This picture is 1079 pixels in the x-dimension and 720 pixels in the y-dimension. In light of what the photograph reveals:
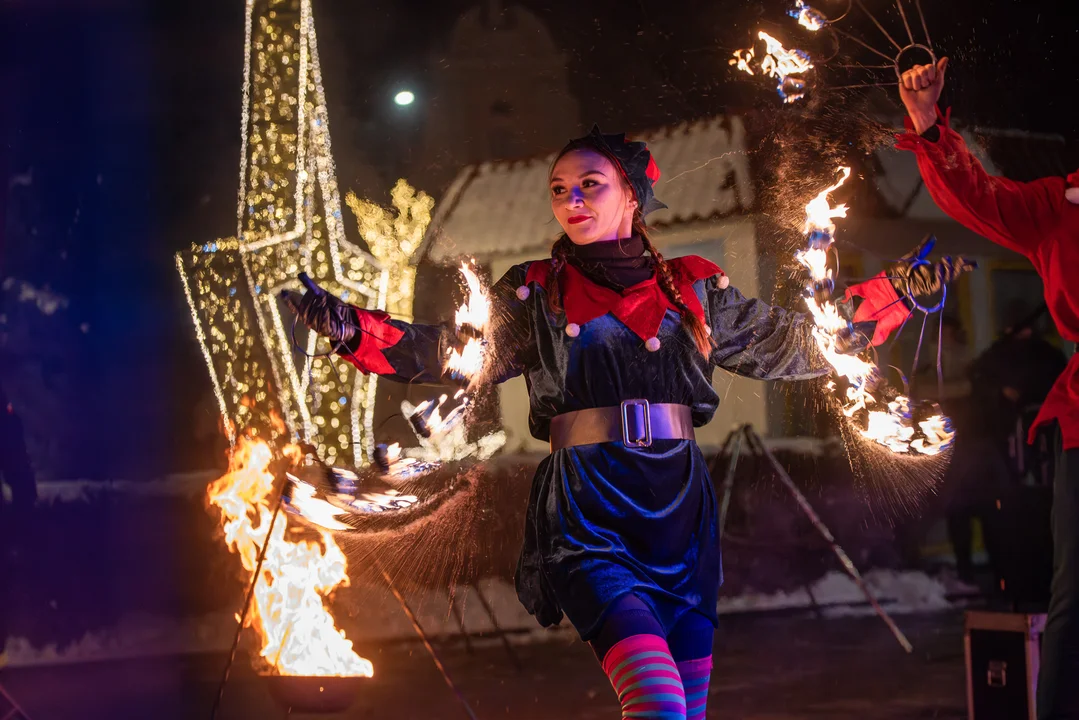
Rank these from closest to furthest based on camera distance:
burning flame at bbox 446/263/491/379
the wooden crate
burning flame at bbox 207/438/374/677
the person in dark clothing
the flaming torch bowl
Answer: burning flame at bbox 446/263/491/379, the wooden crate, the flaming torch bowl, burning flame at bbox 207/438/374/677, the person in dark clothing

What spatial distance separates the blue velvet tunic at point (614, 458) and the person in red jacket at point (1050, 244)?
71 centimetres

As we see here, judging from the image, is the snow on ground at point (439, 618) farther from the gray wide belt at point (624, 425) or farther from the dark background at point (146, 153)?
the gray wide belt at point (624, 425)

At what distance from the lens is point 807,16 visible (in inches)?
174

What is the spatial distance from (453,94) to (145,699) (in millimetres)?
2841

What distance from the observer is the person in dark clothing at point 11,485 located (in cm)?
440

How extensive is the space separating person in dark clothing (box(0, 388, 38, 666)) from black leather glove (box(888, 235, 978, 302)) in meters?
3.62

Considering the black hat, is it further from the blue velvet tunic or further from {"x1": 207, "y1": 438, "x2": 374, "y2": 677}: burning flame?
{"x1": 207, "y1": 438, "x2": 374, "y2": 677}: burning flame

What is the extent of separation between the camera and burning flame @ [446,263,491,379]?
240cm

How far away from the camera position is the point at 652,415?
88.1 inches

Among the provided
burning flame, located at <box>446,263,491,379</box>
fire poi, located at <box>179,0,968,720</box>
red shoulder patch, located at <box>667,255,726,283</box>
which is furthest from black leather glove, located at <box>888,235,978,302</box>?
burning flame, located at <box>446,263,491,379</box>

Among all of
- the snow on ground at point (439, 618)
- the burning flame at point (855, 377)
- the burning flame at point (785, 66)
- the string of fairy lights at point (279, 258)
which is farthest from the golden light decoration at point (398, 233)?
the burning flame at point (855, 377)

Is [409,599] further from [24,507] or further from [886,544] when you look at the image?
[886,544]

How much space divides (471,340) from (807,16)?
109 inches

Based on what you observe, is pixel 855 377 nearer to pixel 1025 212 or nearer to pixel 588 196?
pixel 1025 212
